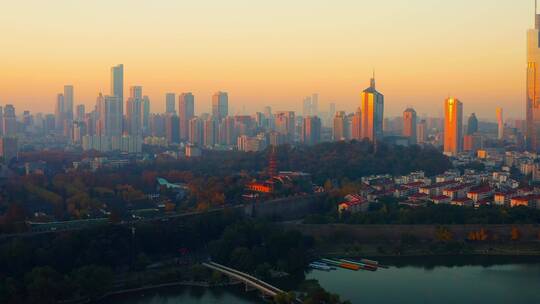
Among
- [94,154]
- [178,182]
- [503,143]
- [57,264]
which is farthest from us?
[503,143]

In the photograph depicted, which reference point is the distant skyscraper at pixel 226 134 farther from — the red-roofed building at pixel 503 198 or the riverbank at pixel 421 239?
the riverbank at pixel 421 239

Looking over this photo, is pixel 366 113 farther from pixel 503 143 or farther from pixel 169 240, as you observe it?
pixel 169 240

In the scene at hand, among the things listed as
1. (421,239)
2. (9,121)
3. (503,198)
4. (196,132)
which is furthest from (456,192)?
(9,121)

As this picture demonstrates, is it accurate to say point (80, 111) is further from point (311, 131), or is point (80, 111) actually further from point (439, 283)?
point (439, 283)

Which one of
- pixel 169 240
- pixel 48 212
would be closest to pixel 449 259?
pixel 169 240

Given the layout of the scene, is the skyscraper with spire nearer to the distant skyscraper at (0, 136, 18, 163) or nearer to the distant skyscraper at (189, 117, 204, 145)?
the distant skyscraper at (189, 117, 204, 145)

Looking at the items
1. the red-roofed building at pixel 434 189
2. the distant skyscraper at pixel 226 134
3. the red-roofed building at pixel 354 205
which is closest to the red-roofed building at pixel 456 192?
the red-roofed building at pixel 434 189

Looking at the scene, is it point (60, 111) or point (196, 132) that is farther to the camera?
point (60, 111)
